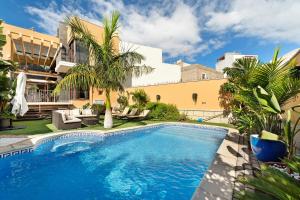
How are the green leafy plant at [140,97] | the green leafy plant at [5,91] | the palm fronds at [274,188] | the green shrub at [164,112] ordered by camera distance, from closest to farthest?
1. the palm fronds at [274,188]
2. the green leafy plant at [5,91]
3. the green shrub at [164,112]
4. the green leafy plant at [140,97]

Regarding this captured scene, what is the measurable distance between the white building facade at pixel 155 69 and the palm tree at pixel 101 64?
15.9m

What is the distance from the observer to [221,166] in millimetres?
4609

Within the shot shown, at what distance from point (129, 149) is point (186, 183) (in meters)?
3.50

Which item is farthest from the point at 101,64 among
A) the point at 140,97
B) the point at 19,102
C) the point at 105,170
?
the point at 140,97

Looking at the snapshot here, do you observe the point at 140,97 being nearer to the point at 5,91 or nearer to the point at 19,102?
the point at 19,102

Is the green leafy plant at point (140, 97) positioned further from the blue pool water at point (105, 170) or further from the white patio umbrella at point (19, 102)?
the white patio umbrella at point (19, 102)

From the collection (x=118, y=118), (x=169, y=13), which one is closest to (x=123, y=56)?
(x=118, y=118)

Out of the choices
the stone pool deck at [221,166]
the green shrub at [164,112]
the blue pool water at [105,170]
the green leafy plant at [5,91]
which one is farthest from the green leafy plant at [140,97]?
the stone pool deck at [221,166]

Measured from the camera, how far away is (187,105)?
17.4 metres

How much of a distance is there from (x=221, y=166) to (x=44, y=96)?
1797 centimetres

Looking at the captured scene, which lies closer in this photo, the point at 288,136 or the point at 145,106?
the point at 288,136

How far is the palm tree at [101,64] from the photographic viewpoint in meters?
9.73

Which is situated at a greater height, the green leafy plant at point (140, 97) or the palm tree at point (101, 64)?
the palm tree at point (101, 64)

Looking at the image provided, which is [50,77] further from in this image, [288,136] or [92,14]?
[288,136]
